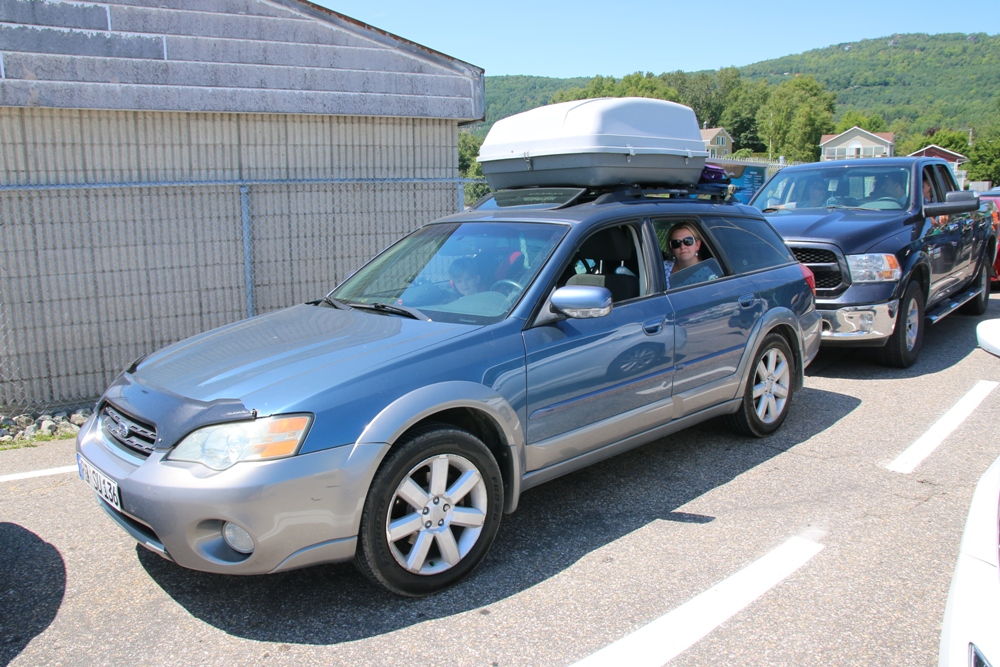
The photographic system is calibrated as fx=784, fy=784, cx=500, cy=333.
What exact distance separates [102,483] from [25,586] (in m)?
0.73

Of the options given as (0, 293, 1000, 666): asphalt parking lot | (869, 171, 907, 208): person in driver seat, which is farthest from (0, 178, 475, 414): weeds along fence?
(869, 171, 907, 208): person in driver seat

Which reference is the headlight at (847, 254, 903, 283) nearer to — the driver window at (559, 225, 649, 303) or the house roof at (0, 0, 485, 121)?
the driver window at (559, 225, 649, 303)

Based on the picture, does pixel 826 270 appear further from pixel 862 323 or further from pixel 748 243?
pixel 748 243

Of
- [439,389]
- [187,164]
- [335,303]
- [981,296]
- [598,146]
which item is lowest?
[981,296]

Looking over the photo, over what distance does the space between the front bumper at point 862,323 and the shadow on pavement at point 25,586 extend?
20.2 ft

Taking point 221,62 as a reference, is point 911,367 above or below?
below

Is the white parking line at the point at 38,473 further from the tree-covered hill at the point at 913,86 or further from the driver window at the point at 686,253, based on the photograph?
the tree-covered hill at the point at 913,86

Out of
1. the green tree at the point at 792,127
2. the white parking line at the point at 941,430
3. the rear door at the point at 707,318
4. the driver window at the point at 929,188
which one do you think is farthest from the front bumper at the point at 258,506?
the green tree at the point at 792,127

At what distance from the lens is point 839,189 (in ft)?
26.9

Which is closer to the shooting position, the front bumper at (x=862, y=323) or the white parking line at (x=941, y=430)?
the white parking line at (x=941, y=430)

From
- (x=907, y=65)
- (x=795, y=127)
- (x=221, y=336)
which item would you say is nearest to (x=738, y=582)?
(x=221, y=336)

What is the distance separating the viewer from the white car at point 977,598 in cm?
189

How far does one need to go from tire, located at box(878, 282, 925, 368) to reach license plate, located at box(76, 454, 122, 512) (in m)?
6.46

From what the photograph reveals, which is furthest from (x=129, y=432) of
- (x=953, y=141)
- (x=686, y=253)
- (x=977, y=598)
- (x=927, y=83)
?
(x=927, y=83)
